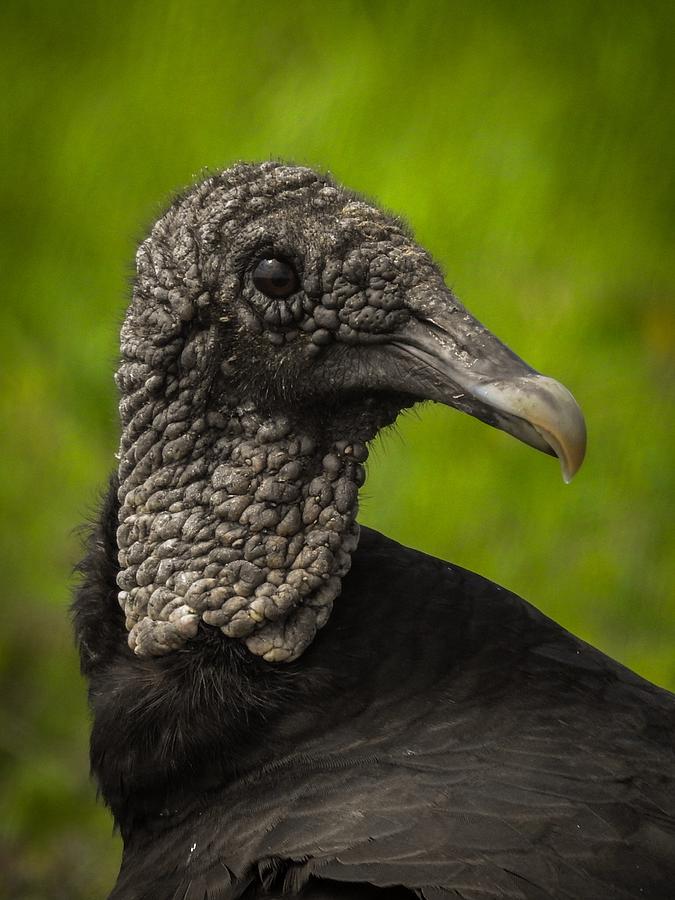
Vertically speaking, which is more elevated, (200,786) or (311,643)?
(311,643)

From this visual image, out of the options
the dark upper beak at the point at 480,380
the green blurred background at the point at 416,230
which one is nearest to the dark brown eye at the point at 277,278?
the dark upper beak at the point at 480,380

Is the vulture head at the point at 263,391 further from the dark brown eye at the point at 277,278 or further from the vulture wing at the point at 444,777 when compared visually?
the vulture wing at the point at 444,777

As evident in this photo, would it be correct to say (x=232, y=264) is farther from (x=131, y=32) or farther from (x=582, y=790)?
(x=131, y=32)

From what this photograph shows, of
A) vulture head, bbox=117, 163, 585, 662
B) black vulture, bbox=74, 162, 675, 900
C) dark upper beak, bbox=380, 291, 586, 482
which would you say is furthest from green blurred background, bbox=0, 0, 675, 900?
dark upper beak, bbox=380, 291, 586, 482

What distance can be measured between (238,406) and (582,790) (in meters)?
1.04

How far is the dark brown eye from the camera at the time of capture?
2707 mm

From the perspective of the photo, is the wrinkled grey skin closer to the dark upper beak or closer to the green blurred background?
the dark upper beak

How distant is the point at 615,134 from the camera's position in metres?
6.28

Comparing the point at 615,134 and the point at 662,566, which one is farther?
the point at 615,134

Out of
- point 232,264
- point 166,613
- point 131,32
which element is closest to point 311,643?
point 166,613

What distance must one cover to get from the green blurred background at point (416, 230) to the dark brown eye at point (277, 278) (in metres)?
2.87

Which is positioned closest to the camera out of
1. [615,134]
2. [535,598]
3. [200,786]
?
[200,786]

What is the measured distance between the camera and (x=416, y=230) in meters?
6.10

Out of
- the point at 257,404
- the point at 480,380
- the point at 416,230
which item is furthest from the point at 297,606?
the point at 416,230
